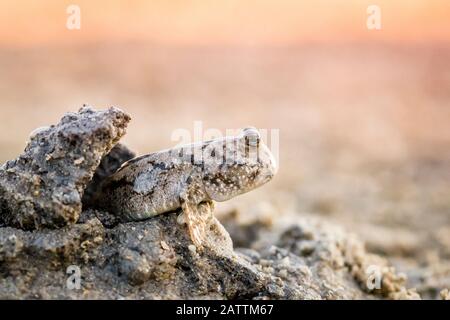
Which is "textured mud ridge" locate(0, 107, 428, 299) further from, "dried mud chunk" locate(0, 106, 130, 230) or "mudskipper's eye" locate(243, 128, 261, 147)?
"mudskipper's eye" locate(243, 128, 261, 147)

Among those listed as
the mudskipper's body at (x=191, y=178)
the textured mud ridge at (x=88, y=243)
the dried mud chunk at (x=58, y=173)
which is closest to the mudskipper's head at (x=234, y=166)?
the mudskipper's body at (x=191, y=178)

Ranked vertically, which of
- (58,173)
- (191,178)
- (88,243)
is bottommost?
(88,243)

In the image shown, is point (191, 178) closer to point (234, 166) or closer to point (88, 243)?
point (234, 166)

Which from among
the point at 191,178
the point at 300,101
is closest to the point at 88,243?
the point at 191,178

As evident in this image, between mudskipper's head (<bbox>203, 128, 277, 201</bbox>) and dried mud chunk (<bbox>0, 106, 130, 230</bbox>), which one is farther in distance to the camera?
mudskipper's head (<bbox>203, 128, 277, 201</bbox>)

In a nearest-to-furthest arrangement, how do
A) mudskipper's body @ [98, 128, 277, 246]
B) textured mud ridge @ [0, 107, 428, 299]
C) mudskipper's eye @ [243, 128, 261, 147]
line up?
textured mud ridge @ [0, 107, 428, 299], mudskipper's body @ [98, 128, 277, 246], mudskipper's eye @ [243, 128, 261, 147]

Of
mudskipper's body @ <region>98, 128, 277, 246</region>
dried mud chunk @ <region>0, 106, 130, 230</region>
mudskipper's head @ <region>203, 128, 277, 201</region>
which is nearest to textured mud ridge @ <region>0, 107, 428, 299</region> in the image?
dried mud chunk @ <region>0, 106, 130, 230</region>
